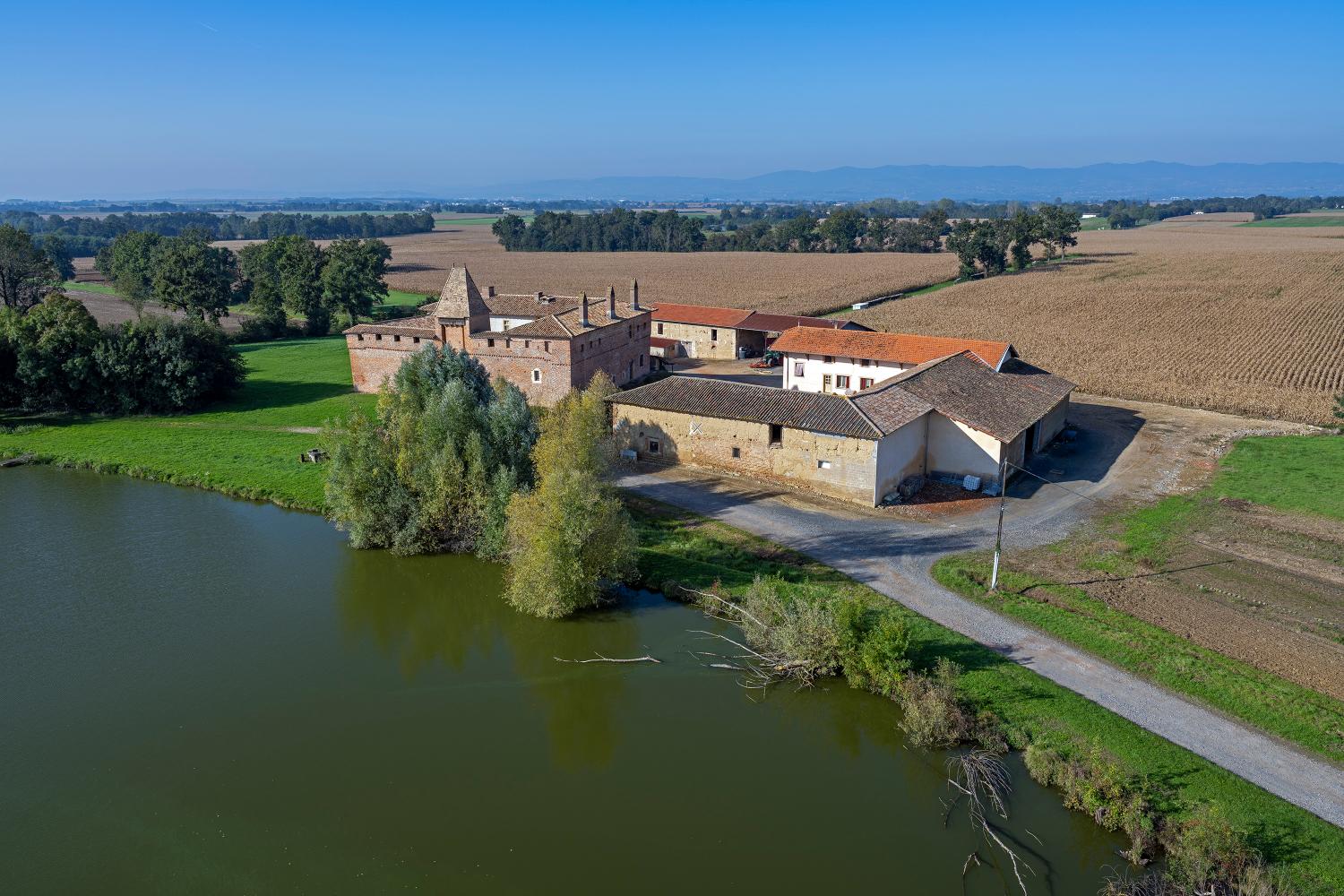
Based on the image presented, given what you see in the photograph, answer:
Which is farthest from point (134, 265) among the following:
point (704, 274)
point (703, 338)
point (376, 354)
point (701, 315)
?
point (703, 338)

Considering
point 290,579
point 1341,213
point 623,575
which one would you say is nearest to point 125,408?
point 290,579

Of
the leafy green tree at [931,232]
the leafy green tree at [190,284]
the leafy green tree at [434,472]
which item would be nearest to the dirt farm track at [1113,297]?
the leafy green tree at [931,232]

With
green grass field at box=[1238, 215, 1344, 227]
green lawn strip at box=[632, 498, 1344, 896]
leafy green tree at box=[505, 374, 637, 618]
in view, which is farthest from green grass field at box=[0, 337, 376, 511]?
green grass field at box=[1238, 215, 1344, 227]

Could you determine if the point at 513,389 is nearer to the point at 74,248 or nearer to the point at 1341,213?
the point at 74,248

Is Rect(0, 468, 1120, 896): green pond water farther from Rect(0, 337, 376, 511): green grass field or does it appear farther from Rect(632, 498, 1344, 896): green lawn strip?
Rect(0, 337, 376, 511): green grass field

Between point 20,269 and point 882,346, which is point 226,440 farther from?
point 20,269

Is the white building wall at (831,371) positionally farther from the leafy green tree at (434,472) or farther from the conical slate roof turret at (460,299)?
the leafy green tree at (434,472)
